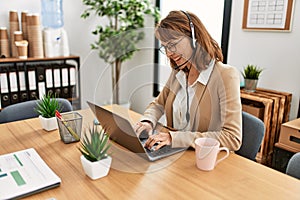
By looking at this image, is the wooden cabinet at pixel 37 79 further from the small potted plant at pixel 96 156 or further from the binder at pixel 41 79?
the small potted plant at pixel 96 156

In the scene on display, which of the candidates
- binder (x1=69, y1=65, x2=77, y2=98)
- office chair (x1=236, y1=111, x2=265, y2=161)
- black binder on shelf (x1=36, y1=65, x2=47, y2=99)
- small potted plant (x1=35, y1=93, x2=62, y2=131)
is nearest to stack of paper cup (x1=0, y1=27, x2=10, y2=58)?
black binder on shelf (x1=36, y1=65, x2=47, y2=99)

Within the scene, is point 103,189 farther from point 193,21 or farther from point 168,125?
point 193,21

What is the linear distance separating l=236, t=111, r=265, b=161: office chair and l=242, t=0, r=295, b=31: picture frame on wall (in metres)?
1.12

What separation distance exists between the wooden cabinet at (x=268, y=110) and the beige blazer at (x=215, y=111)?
86 centimetres

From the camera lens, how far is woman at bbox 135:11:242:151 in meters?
1.20

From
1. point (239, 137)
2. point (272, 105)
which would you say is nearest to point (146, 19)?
point (272, 105)

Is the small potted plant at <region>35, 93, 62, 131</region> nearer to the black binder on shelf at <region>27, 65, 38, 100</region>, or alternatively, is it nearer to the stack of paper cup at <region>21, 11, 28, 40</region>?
the black binder on shelf at <region>27, 65, 38, 100</region>

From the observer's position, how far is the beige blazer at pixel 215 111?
3.91ft

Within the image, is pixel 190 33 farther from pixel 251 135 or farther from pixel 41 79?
pixel 41 79

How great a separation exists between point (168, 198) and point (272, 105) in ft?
4.87

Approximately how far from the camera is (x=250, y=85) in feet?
7.23

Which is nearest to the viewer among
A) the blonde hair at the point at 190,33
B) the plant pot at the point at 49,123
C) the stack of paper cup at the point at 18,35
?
the blonde hair at the point at 190,33

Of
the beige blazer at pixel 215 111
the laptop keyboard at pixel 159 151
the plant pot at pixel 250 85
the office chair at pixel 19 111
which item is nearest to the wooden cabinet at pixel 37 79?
the office chair at pixel 19 111

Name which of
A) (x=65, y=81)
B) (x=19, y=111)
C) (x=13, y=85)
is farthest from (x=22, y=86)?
(x=19, y=111)
